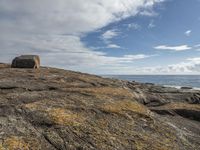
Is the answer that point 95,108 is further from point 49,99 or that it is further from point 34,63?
point 34,63

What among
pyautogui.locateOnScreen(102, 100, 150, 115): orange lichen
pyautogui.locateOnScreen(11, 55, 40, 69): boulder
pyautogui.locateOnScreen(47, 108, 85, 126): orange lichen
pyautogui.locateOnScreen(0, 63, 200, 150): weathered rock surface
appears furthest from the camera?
pyautogui.locateOnScreen(11, 55, 40, 69): boulder

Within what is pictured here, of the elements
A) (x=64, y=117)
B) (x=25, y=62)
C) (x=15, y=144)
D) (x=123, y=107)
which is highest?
(x=25, y=62)

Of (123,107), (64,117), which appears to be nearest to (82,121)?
(64,117)

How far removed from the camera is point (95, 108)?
11.0 metres

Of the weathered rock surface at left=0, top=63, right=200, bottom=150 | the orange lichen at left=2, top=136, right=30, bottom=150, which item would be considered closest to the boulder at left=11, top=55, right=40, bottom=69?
the weathered rock surface at left=0, top=63, right=200, bottom=150

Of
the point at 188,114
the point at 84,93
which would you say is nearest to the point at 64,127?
the point at 84,93

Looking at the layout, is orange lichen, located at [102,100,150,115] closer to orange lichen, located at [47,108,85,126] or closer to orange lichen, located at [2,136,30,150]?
orange lichen, located at [47,108,85,126]

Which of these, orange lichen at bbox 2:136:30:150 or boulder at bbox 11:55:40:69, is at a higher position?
boulder at bbox 11:55:40:69

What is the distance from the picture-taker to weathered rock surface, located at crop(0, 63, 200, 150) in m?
8.27

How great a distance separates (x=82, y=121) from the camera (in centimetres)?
959

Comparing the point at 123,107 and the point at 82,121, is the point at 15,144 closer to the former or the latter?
the point at 82,121

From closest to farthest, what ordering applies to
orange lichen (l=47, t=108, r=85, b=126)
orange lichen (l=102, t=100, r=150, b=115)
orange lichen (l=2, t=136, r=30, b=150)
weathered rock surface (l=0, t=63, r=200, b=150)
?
1. orange lichen (l=2, t=136, r=30, b=150)
2. weathered rock surface (l=0, t=63, r=200, b=150)
3. orange lichen (l=47, t=108, r=85, b=126)
4. orange lichen (l=102, t=100, r=150, b=115)

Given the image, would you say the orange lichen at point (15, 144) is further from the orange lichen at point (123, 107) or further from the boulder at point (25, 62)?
the boulder at point (25, 62)

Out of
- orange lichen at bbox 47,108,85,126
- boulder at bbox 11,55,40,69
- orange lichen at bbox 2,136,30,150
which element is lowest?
orange lichen at bbox 2,136,30,150
